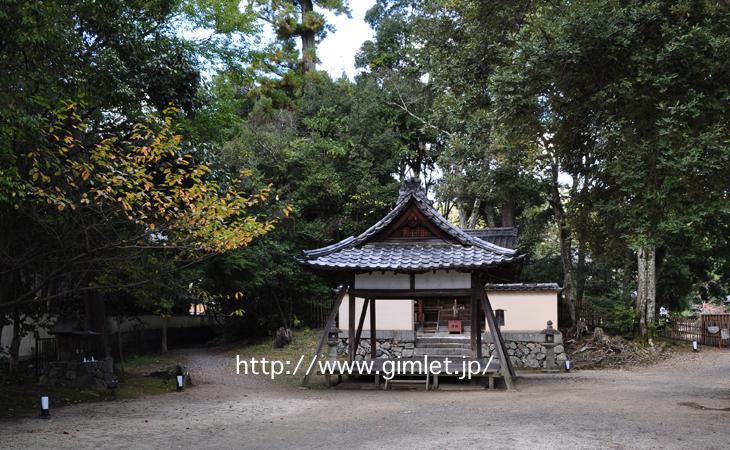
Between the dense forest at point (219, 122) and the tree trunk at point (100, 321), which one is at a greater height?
the dense forest at point (219, 122)

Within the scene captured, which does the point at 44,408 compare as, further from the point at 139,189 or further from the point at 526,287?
the point at 526,287

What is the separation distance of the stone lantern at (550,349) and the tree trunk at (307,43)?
20416 mm

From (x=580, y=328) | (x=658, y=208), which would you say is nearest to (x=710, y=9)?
(x=658, y=208)

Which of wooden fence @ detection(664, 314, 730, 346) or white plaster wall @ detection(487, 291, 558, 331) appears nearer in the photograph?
white plaster wall @ detection(487, 291, 558, 331)

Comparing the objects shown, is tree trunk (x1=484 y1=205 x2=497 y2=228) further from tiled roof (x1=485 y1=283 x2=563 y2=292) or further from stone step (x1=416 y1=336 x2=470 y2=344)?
stone step (x1=416 y1=336 x2=470 y2=344)

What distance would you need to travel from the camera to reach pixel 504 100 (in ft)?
34.2

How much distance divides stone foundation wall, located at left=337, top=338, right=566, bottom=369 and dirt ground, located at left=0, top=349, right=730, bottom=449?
6.04 metres

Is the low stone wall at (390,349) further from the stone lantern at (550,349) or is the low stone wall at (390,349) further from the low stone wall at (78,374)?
the low stone wall at (78,374)

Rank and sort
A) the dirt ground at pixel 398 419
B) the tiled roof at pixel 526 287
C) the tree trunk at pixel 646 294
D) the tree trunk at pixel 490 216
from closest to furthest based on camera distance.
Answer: the dirt ground at pixel 398 419 < the tiled roof at pixel 526 287 < the tree trunk at pixel 646 294 < the tree trunk at pixel 490 216

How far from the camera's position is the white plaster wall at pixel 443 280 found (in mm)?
14438

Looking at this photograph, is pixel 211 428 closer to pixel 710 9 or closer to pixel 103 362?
pixel 103 362

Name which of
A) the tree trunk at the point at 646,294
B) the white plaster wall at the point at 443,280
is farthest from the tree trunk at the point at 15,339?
the tree trunk at the point at 646,294

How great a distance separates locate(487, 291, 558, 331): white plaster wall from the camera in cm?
2192

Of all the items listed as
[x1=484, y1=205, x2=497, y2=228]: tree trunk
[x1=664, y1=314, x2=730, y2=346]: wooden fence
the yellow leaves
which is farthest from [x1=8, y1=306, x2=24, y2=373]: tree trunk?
[x1=664, y1=314, x2=730, y2=346]: wooden fence
